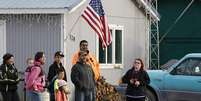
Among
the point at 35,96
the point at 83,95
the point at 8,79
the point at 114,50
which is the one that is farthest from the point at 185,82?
the point at 114,50

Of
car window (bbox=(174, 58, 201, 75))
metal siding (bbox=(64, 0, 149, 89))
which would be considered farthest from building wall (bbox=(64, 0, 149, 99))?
car window (bbox=(174, 58, 201, 75))

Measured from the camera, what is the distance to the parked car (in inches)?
685

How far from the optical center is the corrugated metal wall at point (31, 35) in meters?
19.5

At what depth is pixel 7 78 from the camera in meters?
16.0

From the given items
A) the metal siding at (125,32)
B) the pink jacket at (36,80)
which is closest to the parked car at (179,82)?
the metal siding at (125,32)

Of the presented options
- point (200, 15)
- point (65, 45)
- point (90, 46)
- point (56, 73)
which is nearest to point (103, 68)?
point (90, 46)

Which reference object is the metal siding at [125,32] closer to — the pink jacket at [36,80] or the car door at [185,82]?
the car door at [185,82]

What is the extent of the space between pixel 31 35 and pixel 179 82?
4.78 metres

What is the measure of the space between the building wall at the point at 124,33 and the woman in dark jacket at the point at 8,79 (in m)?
3.69

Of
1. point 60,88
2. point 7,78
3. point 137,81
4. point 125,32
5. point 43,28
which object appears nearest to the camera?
point 137,81

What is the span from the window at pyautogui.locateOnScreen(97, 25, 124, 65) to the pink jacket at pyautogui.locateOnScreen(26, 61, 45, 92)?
684cm

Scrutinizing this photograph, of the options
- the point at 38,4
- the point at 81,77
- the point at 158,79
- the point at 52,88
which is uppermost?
the point at 38,4

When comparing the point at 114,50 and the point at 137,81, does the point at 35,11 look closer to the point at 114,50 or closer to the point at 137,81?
the point at 114,50

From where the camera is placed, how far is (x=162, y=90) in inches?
704
